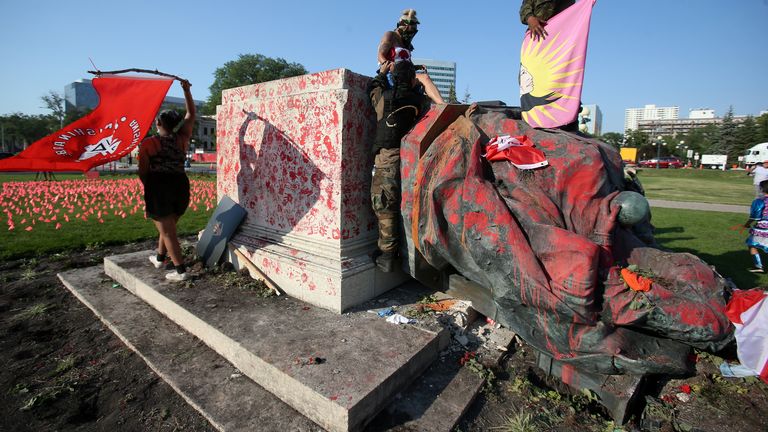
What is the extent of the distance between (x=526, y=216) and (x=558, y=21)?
5.99 ft

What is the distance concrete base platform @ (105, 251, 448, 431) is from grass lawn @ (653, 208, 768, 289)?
5.27m

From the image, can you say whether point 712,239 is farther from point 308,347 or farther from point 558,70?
point 308,347

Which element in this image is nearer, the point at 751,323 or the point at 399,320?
the point at 751,323

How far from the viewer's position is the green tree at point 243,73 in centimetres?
4816

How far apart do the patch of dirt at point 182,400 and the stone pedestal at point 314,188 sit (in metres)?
0.81

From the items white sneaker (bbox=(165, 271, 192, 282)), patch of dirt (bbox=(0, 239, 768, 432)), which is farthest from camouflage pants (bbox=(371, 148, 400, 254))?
white sneaker (bbox=(165, 271, 192, 282))

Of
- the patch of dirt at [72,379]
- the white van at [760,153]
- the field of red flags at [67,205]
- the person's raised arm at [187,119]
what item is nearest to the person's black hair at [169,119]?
the person's raised arm at [187,119]

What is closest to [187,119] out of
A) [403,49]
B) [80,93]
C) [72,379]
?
[403,49]

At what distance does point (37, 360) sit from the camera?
9.40 ft

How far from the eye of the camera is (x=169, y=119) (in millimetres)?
3854

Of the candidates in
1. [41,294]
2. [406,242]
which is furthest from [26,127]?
[406,242]

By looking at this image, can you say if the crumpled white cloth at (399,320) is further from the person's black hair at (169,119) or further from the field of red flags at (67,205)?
the field of red flags at (67,205)

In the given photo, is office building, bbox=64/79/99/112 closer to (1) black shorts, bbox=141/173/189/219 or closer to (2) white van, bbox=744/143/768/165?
(1) black shorts, bbox=141/173/189/219

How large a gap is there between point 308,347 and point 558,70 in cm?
301
